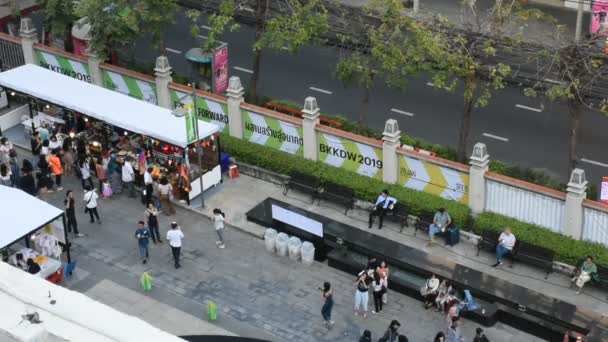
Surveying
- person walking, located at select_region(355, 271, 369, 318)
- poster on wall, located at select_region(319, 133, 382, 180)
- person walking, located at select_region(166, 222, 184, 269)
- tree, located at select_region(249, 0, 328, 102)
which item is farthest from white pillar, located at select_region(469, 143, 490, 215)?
person walking, located at select_region(166, 222, 184, 269)

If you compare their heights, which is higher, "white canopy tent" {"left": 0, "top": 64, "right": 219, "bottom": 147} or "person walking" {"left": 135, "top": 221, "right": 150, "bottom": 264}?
"white canopy tent" {"left": 0, "top": 64, "right": 219, "bottom": 147}

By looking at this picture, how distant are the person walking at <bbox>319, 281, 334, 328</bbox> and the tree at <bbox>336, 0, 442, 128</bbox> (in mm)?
8723

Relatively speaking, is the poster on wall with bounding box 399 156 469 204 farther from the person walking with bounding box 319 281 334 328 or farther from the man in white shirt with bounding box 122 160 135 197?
the man in white shirt with bounding box 122 160 135 197

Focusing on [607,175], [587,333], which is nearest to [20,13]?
[607,175]

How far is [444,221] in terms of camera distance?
3300cm

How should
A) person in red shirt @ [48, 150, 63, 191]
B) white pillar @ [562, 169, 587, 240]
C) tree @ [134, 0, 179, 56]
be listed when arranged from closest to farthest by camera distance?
white pillar @ [562, 169, 587, 240], person in red shirt @ [48, 150, 63, 191], tree @ [134, 0, 179, 56]

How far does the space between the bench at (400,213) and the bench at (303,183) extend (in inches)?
114

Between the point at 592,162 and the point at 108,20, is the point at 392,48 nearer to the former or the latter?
the point at 592,162

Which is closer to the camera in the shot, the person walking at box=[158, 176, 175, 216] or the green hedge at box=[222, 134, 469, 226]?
the green hedge at box=[222, 134, 469, 226]

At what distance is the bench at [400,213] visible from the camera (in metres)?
34.1

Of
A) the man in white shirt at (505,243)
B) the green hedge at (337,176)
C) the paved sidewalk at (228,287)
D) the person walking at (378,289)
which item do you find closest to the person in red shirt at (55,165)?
the paved sidewalk at (228,287)

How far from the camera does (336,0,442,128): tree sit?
34531 mm

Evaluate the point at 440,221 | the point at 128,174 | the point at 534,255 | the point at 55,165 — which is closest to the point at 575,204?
the point at 534,255

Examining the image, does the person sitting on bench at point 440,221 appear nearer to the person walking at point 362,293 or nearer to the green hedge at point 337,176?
the green hedge at point 337,176
